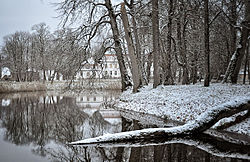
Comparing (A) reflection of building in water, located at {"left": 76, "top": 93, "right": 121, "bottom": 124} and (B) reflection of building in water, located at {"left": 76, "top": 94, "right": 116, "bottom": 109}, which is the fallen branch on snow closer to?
(A) reflection of building in water, located at {"left": 76, "top": 93, "right": 121, "bottom": 124}

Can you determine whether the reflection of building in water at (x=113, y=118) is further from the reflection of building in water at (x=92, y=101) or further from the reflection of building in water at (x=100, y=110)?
the reflection of building in water at (x=92, y=101)

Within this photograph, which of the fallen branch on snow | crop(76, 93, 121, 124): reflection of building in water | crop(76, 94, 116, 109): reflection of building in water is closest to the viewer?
the fallen branch on snow

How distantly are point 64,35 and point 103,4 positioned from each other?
409 centimetres

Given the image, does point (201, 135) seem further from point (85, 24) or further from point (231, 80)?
point (85, 24)

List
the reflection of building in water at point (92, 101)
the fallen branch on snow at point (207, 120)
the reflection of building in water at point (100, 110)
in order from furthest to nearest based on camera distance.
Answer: the reflection of building in water at point (92, 101) < the reflection of building in water at point (100, 110) < the fallen branch on snow at point (207, 120)

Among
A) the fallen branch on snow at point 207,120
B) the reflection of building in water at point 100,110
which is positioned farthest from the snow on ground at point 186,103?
the reflection of building in water at point 100,110

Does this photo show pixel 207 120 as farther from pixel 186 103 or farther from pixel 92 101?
pixel 92 101

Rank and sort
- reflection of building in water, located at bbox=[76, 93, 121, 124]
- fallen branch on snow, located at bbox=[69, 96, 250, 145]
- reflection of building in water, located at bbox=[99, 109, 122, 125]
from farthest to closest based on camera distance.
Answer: reflection of building in water, located at bbox=[76, 93, 121, 124] → reflection of building in water, located at bbox=[99, 109, 122, 125] → fallen branch on snow, located at bbox=[69, 96, 250, 145]

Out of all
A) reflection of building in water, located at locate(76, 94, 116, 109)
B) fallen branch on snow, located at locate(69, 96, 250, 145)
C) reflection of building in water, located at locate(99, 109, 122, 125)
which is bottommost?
reflection of building in water, located at locate(76, 94, 116, 109)

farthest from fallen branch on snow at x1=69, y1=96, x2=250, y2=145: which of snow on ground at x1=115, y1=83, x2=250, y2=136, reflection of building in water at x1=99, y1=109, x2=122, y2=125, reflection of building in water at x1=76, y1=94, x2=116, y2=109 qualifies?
reflection of building in water at x1=76, y1=94, x2=116, y2=109

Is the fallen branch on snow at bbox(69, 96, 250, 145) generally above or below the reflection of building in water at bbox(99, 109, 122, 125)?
above

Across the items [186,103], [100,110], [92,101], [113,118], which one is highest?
[186,103]

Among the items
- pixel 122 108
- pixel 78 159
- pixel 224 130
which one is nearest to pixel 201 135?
pixel 224 130

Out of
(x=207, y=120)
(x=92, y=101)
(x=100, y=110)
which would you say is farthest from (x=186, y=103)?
(x=92, y=101)
